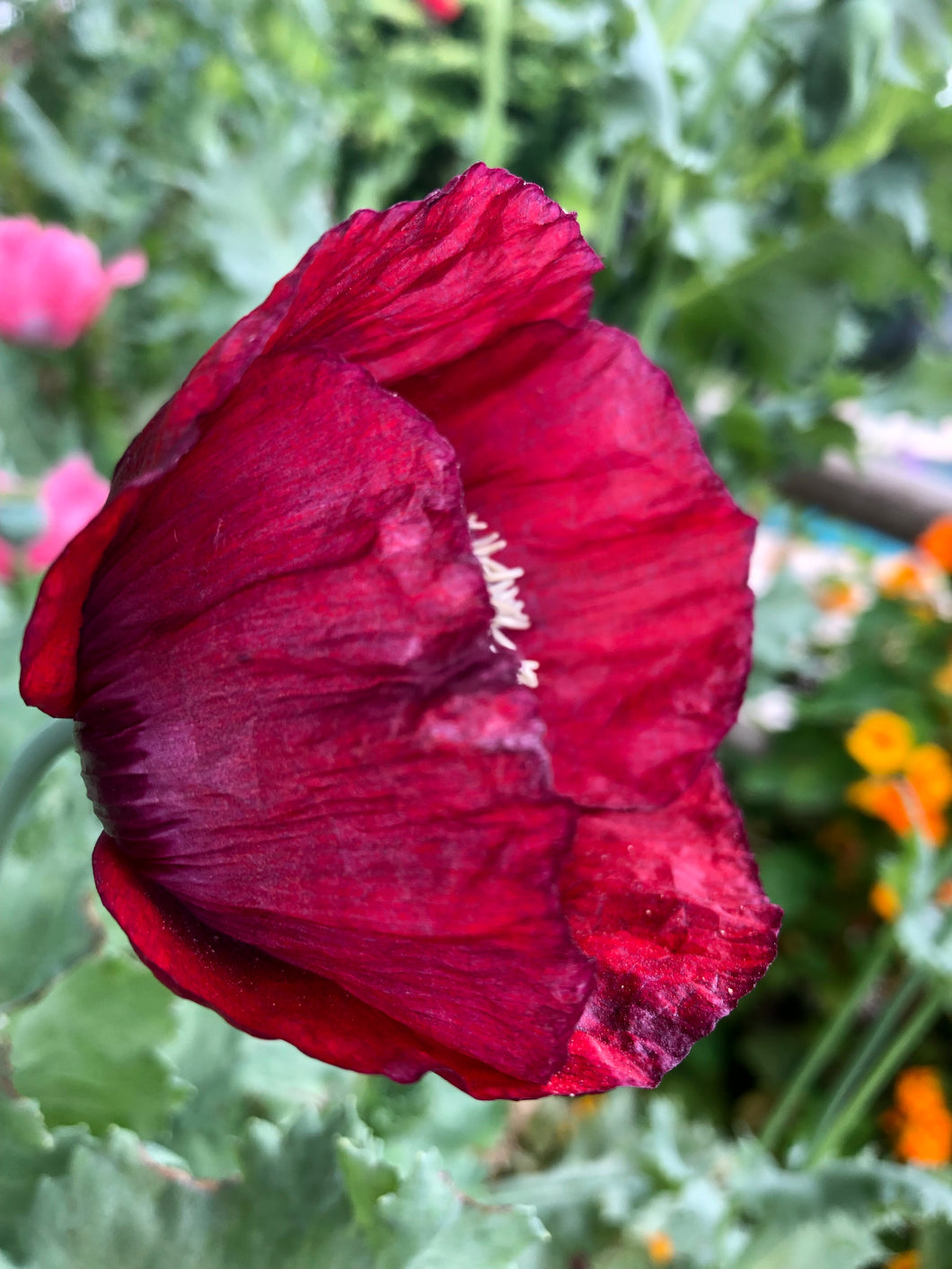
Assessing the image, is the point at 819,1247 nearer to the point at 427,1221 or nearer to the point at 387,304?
the point at 427,1221

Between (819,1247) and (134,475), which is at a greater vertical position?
(134,475)

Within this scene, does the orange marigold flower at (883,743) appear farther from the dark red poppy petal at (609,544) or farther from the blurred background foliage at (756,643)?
the dark red poppy petal at (609,544)

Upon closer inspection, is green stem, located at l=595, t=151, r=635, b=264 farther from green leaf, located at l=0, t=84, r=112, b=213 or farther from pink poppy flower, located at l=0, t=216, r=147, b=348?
green leaf, located at l=0, t=84, r=112, b=213

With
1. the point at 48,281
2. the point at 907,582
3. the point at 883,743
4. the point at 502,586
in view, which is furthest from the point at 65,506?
the point at 907,582

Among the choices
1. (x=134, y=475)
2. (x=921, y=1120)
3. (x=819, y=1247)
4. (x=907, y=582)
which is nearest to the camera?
(x=134, y=475)

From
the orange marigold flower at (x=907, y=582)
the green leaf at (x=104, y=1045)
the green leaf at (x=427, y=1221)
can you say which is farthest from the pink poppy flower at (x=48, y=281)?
the orange marigold flower at (x=907, y=582)

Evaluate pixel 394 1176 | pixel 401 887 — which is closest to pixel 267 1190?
pixel 394 1176

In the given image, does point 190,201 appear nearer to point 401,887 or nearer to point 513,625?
point 513,625
